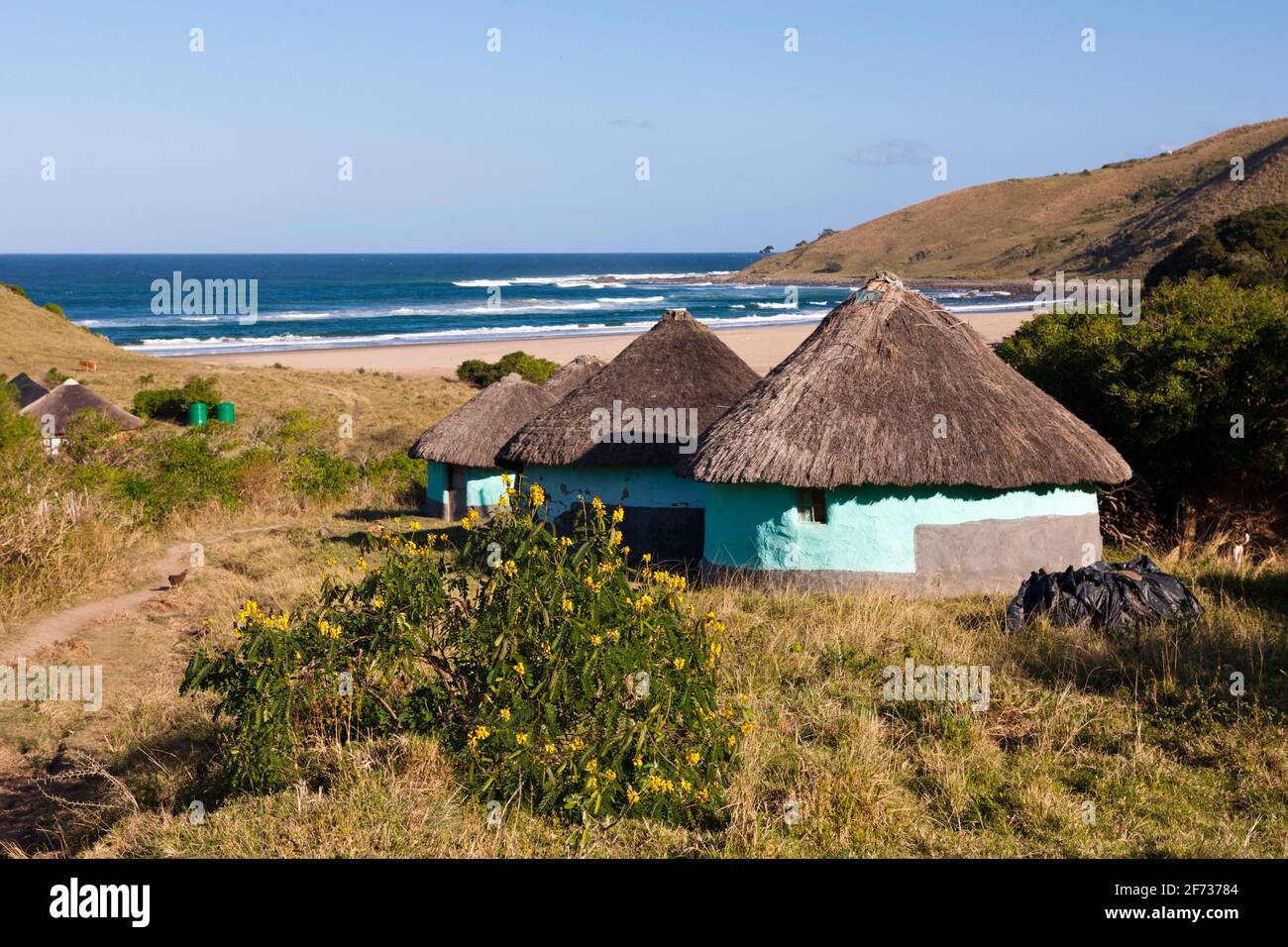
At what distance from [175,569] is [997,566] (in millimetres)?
9559

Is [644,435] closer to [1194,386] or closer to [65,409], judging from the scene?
[1194,386]

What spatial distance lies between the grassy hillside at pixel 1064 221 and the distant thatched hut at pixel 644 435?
6194cm

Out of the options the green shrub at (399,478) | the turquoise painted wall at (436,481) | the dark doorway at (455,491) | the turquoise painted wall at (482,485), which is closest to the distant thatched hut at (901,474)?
the turquoise painted wall at (482,485)

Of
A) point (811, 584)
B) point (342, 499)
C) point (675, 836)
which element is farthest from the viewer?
point (342, 499)

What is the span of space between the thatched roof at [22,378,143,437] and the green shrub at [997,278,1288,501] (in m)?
18.7

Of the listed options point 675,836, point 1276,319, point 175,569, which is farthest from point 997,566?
point 175,569

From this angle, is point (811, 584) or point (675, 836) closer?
point (675, 836)

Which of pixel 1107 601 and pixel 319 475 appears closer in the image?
pixel 1107 601

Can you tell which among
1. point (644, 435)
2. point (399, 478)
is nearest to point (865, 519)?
point (644, 435)

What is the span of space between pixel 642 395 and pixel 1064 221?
4116 inches

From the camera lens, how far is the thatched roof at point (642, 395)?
14.8 metres

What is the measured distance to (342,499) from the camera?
20484 millimetres

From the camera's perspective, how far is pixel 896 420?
1161 centimetres

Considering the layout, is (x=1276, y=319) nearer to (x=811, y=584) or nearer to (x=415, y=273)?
(x=811, y=584)
